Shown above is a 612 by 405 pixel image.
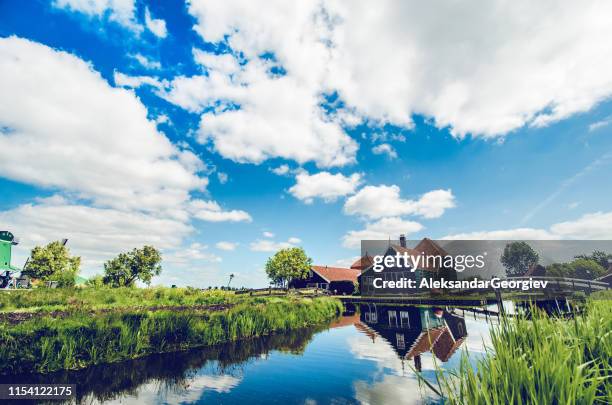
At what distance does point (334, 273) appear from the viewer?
63125 millimetres

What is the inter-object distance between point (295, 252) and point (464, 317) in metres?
38.2

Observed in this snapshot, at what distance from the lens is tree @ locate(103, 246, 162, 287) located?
176ft

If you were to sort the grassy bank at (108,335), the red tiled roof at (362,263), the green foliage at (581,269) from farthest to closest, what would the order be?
the green foliage at (581,269)
the red tiled roof at (362,263)
the grassy bank at (108,335)

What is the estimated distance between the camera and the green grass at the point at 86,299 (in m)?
17.0

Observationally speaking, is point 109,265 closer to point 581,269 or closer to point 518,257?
point 518,257

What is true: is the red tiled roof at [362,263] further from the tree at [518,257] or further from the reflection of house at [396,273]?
the tree at [518,257]

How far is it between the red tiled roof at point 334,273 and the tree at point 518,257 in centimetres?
6757

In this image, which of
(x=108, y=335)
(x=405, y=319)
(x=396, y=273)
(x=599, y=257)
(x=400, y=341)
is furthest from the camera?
(x=599, y=257)

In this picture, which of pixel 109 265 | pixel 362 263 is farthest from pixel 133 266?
pixel 362 263

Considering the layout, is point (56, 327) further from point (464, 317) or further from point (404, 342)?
point (464, 317)

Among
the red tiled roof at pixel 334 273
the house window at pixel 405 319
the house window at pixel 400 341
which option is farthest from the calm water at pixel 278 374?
the red tiled roof at pixel 334 273

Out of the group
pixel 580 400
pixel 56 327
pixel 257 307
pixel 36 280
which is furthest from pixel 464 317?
pixel 36 280

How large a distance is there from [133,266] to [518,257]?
114676mm

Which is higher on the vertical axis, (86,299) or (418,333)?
(86,299)
